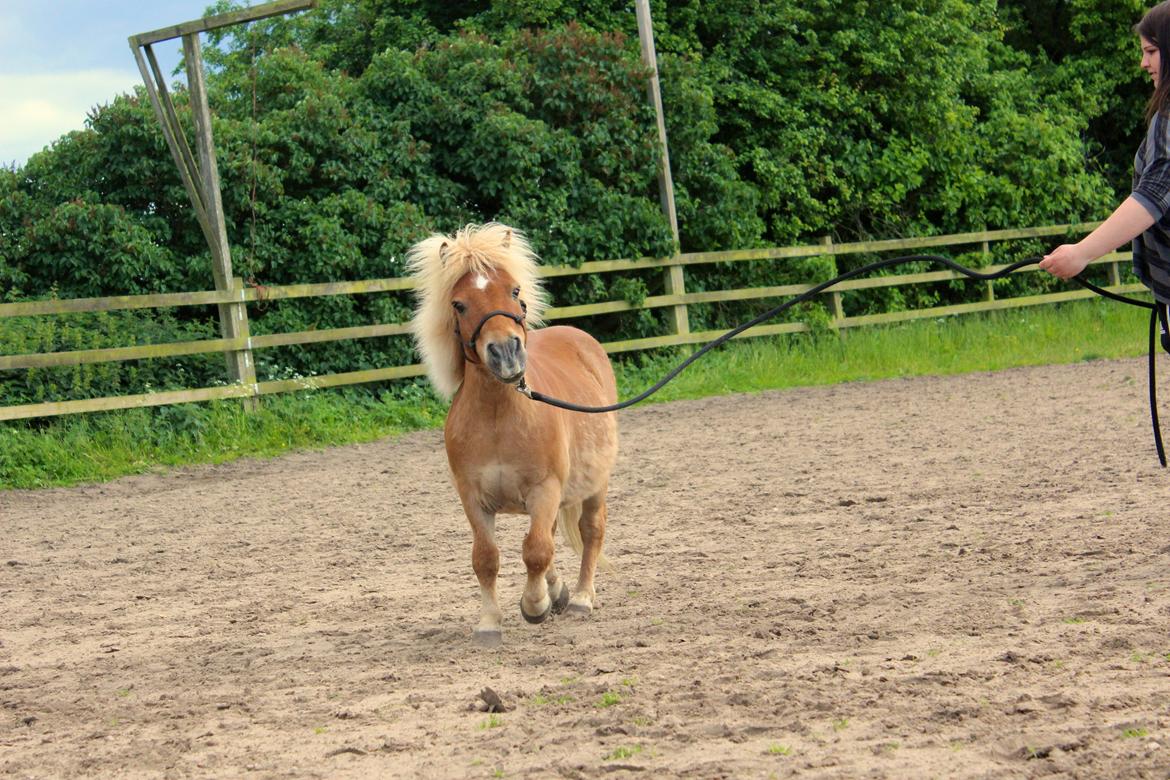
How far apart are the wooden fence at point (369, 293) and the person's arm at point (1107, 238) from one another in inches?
352

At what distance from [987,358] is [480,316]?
12157 mm

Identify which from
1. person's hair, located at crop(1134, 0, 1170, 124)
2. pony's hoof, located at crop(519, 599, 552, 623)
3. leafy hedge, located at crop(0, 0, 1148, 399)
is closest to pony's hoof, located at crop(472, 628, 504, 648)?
pony's hoof, located at crop(519, 599, 552, 623)

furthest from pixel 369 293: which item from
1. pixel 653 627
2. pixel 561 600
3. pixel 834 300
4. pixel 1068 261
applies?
pixel 1068 261

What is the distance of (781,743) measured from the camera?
3.38 metres

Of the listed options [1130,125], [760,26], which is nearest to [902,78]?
[760,26]

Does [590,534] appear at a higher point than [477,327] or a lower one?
lower

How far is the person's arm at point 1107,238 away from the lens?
346cm

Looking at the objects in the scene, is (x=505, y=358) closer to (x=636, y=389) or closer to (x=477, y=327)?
(x=477, y=327)

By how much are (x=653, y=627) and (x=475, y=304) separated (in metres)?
1.46

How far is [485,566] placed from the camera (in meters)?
4.95

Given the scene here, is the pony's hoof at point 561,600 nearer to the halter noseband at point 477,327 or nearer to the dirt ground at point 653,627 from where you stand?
the dirt ground at point 653,627

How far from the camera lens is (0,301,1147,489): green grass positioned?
1045 centimetres

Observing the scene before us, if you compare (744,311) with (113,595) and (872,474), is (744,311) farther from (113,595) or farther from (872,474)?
(113,595)

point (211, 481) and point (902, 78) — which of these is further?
point (902, 78)
